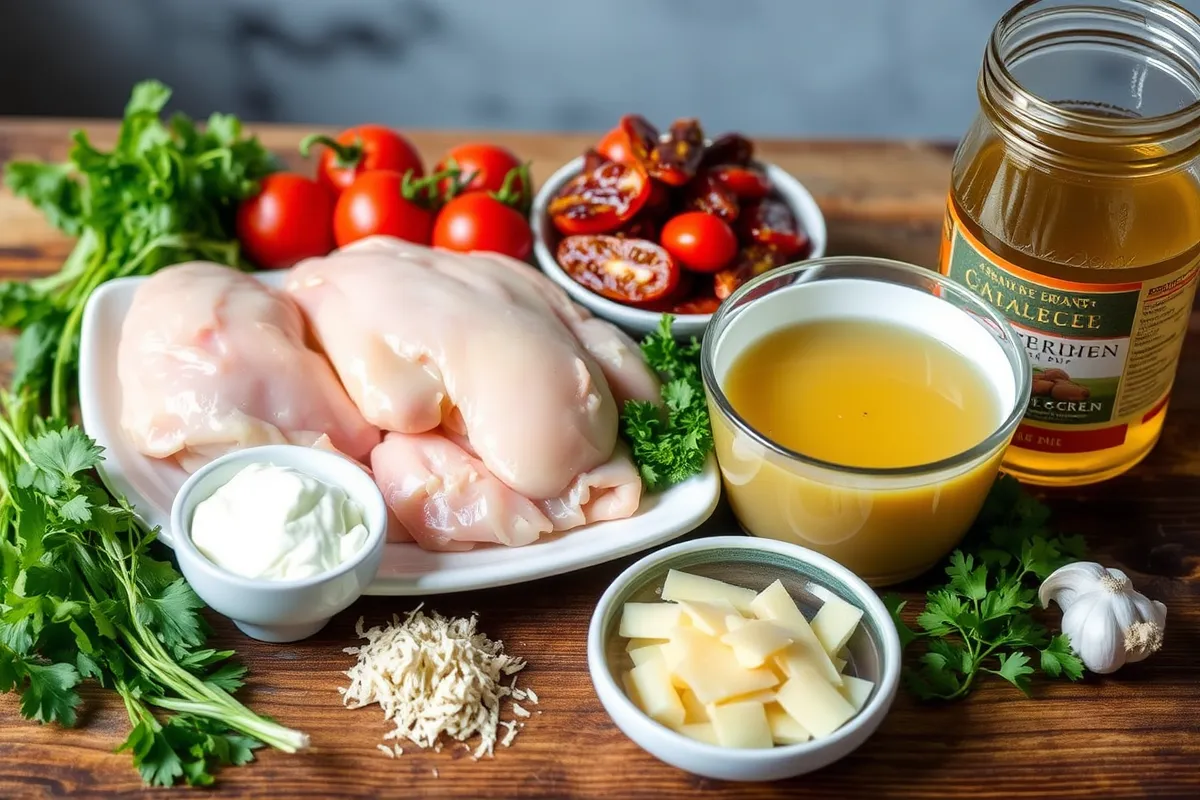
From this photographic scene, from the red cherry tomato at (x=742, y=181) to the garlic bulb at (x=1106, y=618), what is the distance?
98 centimetres

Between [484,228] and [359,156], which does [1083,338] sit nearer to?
[484,228]

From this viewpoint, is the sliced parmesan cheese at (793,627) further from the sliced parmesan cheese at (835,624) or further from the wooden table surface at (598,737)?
the wooden table surface at (598,737)

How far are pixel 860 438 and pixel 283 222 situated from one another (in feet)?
4.09

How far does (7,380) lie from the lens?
235 centimetres

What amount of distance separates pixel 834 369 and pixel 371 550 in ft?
2.59

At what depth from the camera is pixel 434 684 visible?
1.80 metres

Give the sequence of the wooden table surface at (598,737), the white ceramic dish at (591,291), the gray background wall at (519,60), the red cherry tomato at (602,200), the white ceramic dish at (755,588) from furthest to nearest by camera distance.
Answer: the gray background wall at (519,60) → the red cherry tomato at (602,200) → the white ceramic dish at (591,291) → the wooden table surface at (598,737) → the white ceramic dish at (755,588)

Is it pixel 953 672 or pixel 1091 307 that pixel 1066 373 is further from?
pixel 953 672

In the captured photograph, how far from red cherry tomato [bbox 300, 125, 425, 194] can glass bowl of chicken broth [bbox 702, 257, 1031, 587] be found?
3.06 feet

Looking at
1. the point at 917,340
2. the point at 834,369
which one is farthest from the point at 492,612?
the point at 917,340

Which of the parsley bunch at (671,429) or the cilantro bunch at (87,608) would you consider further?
the parsley bunch at (671,429)

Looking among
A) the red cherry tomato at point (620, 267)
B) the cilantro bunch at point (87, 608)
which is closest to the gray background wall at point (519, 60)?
the red cherry tomato at point (620, 267)

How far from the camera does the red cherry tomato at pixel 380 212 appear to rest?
2.52 meters

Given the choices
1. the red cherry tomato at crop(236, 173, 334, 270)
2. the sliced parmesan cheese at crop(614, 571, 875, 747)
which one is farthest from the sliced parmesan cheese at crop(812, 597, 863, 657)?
the red cherry tomato at crop(236, 173, 334, 270)
